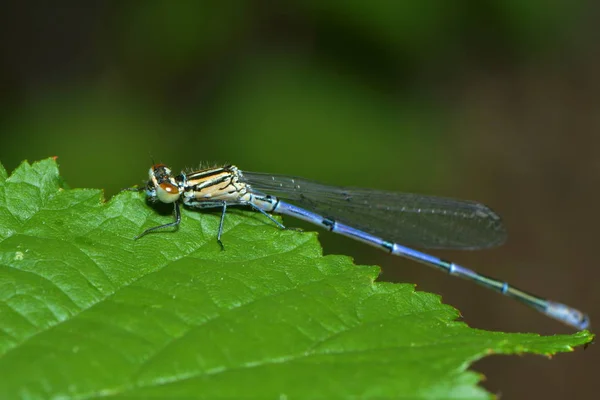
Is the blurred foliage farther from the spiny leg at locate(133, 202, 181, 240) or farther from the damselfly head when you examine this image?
the spiny leg at locate(133, 202, 181, 240)

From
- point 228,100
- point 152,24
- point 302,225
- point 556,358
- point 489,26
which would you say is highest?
point 489,26

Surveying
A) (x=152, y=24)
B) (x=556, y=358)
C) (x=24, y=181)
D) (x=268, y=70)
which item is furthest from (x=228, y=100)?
(x=556, y=358)

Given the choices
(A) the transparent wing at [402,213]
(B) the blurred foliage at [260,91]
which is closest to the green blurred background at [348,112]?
(B) the blurred foliage at [260,91]

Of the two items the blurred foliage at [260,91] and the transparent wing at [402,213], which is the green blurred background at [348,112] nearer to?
the blurred foliage at [260,91]

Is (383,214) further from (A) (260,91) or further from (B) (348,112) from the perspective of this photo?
(A) (260,91)

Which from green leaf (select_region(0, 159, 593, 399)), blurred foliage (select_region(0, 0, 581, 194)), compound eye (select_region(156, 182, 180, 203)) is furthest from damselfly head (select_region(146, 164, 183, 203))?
blurred foliage (select_region(0, 0, 581, 194))

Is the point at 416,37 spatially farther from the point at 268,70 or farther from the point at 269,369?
the point at 269,369
